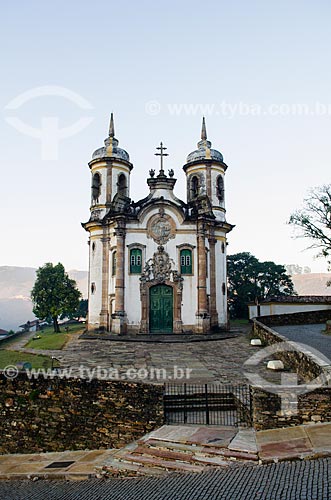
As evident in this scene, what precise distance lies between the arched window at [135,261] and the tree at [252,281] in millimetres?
21168

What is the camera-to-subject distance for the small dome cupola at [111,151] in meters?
30.1

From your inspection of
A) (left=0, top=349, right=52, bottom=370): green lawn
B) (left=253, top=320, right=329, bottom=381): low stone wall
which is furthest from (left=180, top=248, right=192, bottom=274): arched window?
(left=0, top=349, right=52, bottom=370): green lawn

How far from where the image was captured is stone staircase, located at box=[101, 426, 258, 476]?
766 cm

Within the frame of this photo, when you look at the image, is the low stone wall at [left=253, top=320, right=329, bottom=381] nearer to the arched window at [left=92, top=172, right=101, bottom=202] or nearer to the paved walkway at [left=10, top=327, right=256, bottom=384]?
the paved walkway at [left=10, top=327, right=256, bottom=384]

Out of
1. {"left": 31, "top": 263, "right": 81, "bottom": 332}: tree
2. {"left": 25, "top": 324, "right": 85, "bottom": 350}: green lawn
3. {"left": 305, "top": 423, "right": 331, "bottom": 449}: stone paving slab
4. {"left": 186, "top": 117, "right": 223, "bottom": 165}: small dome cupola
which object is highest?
{"left": 186, "top": 117, "right": 223, "bottom": 165}: small dome cupola

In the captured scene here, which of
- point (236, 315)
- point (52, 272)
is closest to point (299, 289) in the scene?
point (236, 315)

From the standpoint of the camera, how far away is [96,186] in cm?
3006

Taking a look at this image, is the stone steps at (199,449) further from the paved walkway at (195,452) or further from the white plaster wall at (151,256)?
the white plaster wall at (151,256)

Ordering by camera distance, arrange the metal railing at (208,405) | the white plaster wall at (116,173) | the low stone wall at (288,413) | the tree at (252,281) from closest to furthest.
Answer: the low stone wall at (288,413) < the metal railing at (208,405) < the white plaster wall at (116,173) < the tree at (252,281)

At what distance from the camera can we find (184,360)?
16.8m

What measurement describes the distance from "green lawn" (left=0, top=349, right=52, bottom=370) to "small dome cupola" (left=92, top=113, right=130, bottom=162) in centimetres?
1542

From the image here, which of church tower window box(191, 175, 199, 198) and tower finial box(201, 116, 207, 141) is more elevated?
tower finial box(201, 116, 207, 141)

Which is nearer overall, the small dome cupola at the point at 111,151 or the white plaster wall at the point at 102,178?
the white plaster wall at the point at 102,178

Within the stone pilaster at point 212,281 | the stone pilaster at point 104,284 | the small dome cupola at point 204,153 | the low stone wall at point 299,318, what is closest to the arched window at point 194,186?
the small dome cupola at point 204,153
